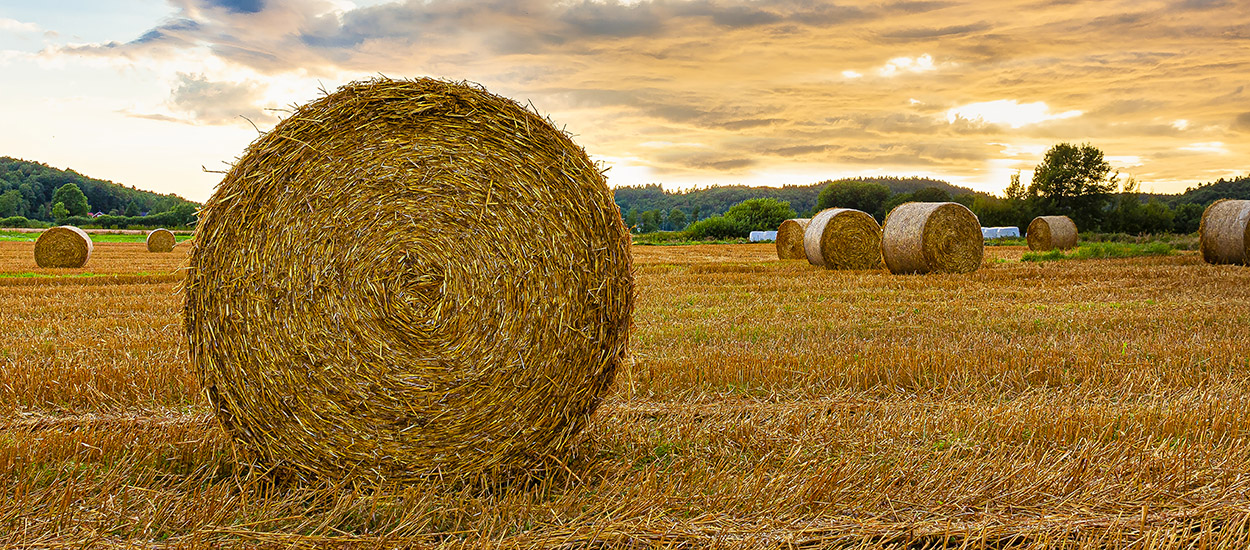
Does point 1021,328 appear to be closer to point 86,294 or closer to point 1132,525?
point 1132,525

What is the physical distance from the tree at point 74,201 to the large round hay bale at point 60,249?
6475cm

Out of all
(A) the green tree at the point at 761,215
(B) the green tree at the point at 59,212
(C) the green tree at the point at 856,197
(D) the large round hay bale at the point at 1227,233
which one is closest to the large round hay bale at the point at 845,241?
(D) the large round hay bale at the point at 1227,233

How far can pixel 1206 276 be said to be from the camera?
13594 millimetres

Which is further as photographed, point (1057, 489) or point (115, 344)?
point (115, 344)

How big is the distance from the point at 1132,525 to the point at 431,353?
306 cm

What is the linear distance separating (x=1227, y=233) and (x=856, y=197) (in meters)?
57.7

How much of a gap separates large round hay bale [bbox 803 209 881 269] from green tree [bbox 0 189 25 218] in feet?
259

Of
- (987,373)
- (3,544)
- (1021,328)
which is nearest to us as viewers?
(3,544)

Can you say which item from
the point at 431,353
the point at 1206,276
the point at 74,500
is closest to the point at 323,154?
the point at 431,353

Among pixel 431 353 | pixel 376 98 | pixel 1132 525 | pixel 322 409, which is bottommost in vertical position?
pixel 1132 525

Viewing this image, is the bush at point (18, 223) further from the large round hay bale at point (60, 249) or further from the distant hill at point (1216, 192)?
the distant hill at point (1216, 192)

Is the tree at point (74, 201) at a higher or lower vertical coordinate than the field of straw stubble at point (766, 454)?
higher

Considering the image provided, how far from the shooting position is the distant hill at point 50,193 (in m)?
74.7

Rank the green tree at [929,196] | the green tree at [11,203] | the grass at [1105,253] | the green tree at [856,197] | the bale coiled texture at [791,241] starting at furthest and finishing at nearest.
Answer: the green tree at [856,197], the green tree at [11,203], the green tree at [929,196], the bale coiled texture at [791,241], the grass at [1105,253]
